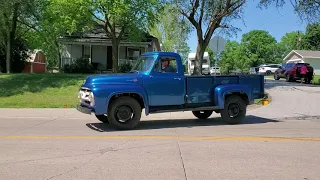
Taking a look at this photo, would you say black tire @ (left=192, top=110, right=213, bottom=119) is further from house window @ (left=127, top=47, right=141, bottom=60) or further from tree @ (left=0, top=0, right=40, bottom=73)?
house window @ (left=127, top=47, right=141, bottom=60)

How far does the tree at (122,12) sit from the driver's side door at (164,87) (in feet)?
47.2

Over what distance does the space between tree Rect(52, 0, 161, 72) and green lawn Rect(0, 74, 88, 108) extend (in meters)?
4.79

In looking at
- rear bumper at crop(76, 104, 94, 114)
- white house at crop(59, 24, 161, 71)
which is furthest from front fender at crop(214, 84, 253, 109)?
white house at crop(59, 24, 161, 71)

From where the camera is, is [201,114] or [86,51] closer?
[201,114]

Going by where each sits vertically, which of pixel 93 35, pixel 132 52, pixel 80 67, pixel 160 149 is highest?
pixel 93 35

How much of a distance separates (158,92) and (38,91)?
11.2m

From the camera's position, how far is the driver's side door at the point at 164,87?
10.8m

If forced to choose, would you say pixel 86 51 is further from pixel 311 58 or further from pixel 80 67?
pixel 311 58

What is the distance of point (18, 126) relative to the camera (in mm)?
11414

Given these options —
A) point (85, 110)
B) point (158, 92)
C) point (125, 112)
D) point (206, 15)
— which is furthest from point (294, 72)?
point (85, 110)

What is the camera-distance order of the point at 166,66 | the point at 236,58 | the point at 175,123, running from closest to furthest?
the point at 166,66, the point at 175,123, the point at 236,58

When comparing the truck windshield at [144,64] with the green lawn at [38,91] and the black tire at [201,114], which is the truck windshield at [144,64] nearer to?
the black tire at [201,114]

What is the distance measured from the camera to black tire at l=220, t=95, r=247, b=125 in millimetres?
11898

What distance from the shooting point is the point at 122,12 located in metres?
24.6
